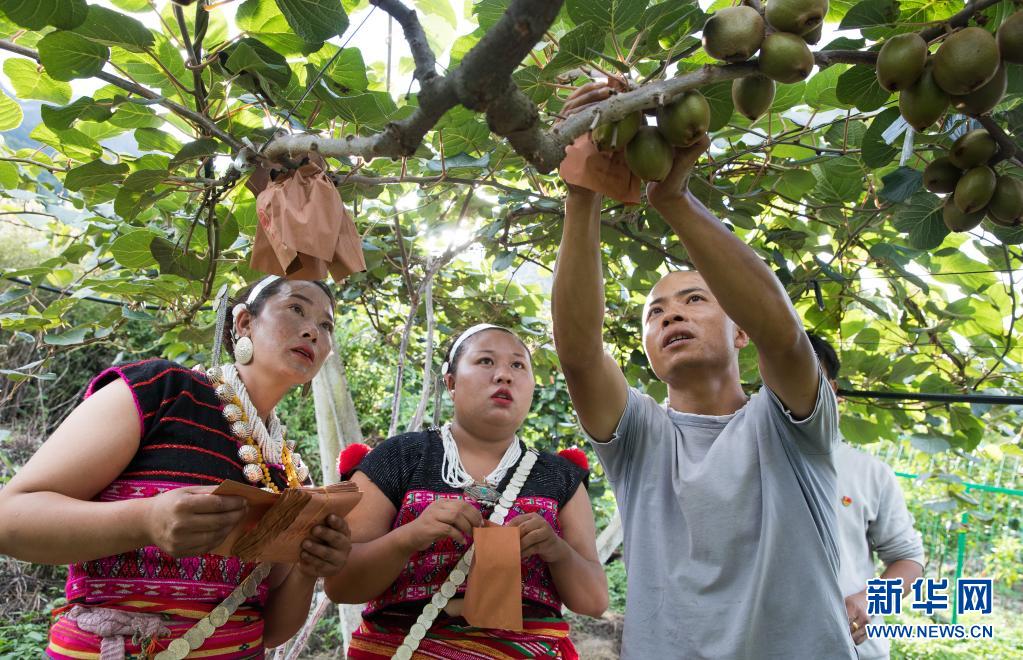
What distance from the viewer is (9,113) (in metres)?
1.88

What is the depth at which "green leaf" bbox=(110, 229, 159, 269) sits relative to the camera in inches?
78.3

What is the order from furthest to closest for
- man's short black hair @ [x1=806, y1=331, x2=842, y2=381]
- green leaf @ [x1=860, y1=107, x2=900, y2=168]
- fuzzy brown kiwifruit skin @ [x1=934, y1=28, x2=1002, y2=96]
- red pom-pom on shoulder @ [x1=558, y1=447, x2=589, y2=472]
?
1. man's short black hair @ [x1=806, y1=331, x2=842, y2=381]
2. red pom-pom on shoulder @ [x1=558, y1=447, x2=589, y2=472]
3. green leaf @ [x1=860, y1=107, x2=900, y2=168]
4. fuzzy brown kiwifruit skin @ [x1=934, y1=28, x2=1002, y2=96]

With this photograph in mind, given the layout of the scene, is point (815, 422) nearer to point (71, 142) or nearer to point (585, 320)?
point (585, 320)

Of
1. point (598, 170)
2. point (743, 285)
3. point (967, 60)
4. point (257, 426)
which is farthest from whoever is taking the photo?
point (257, 426)

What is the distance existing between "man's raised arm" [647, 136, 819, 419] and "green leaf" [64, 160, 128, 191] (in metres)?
1.26

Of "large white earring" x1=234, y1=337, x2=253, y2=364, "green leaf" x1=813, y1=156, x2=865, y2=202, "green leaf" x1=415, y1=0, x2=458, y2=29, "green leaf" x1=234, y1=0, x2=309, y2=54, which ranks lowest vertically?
"large white earring" x1=234, y1=337, x2=253, y2=364

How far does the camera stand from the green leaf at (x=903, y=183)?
1570mm

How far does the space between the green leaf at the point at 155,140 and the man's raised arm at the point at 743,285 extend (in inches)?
49.2

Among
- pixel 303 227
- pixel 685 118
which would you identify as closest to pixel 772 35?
pixel 685 118

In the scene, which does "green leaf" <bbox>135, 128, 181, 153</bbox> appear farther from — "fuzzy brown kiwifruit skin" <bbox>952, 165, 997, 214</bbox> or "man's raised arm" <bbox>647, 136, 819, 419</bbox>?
"fuzzy brown kiwifruit skin" <bbox>952, 165, 997, 214</bbox>

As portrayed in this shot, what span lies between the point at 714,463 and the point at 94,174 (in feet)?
5.26

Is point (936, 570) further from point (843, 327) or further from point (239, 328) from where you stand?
point (239, 328)

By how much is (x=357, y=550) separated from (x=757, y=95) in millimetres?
1339

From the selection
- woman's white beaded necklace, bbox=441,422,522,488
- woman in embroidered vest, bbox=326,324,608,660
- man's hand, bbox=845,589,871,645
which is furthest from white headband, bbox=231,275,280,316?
man's hand, bbox=845,589,871,645
